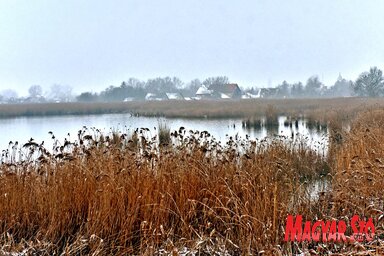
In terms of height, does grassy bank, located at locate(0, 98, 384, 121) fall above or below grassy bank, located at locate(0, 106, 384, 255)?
above

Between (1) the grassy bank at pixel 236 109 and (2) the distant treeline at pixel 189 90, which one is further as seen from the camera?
(2) the distant treeline at pixel 189 90

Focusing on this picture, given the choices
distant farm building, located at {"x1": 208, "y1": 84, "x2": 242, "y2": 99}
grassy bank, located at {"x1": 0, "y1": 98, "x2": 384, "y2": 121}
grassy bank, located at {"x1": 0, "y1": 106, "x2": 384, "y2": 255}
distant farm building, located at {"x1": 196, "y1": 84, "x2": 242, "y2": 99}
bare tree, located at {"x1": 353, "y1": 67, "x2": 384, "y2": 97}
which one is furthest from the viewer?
distant farm building, located at {"x1": 208, "y1": 84, "x2": 242, "y2": 99}

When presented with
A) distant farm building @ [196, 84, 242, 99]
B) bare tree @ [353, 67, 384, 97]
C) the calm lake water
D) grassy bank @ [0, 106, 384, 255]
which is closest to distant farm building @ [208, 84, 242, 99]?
distant farm building @ [196, 84, 242, 99]

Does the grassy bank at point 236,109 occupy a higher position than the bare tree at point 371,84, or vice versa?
the bare tree at point 371,84

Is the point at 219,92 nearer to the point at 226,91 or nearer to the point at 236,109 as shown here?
the point at 226,91

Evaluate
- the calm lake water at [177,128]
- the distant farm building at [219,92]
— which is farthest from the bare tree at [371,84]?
the calm lake water at [177,128]

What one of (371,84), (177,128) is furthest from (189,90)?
(177,128)

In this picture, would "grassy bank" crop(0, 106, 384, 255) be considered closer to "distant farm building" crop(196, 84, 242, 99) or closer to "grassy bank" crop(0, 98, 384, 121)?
"grassy bank" crop(0, 98, 384, 121)

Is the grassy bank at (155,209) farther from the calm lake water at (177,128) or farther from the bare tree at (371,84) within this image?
the bare tree at (371,84)

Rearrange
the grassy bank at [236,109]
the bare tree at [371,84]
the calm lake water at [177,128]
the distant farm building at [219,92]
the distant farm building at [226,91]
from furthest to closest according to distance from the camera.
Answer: the distant farm building at [226,91] → the distant farm building at [219,92] → the bare tree at [371,84] → the grassy bank at [236,109] → the calm lake water at [177,128]

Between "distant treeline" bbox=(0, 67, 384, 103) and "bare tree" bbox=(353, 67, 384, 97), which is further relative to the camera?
"distant treeline" bbox=(0, 67, 384, 103)

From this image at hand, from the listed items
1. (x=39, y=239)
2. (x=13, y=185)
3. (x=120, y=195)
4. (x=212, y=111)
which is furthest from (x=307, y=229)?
(x=212, y=111)

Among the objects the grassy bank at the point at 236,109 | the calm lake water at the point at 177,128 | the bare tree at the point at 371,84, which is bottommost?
the calm lake water at the point at 177,128

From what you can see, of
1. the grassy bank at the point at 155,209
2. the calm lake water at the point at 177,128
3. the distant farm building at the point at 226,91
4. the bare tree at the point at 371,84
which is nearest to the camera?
the grassy bank at the point at 155,209
